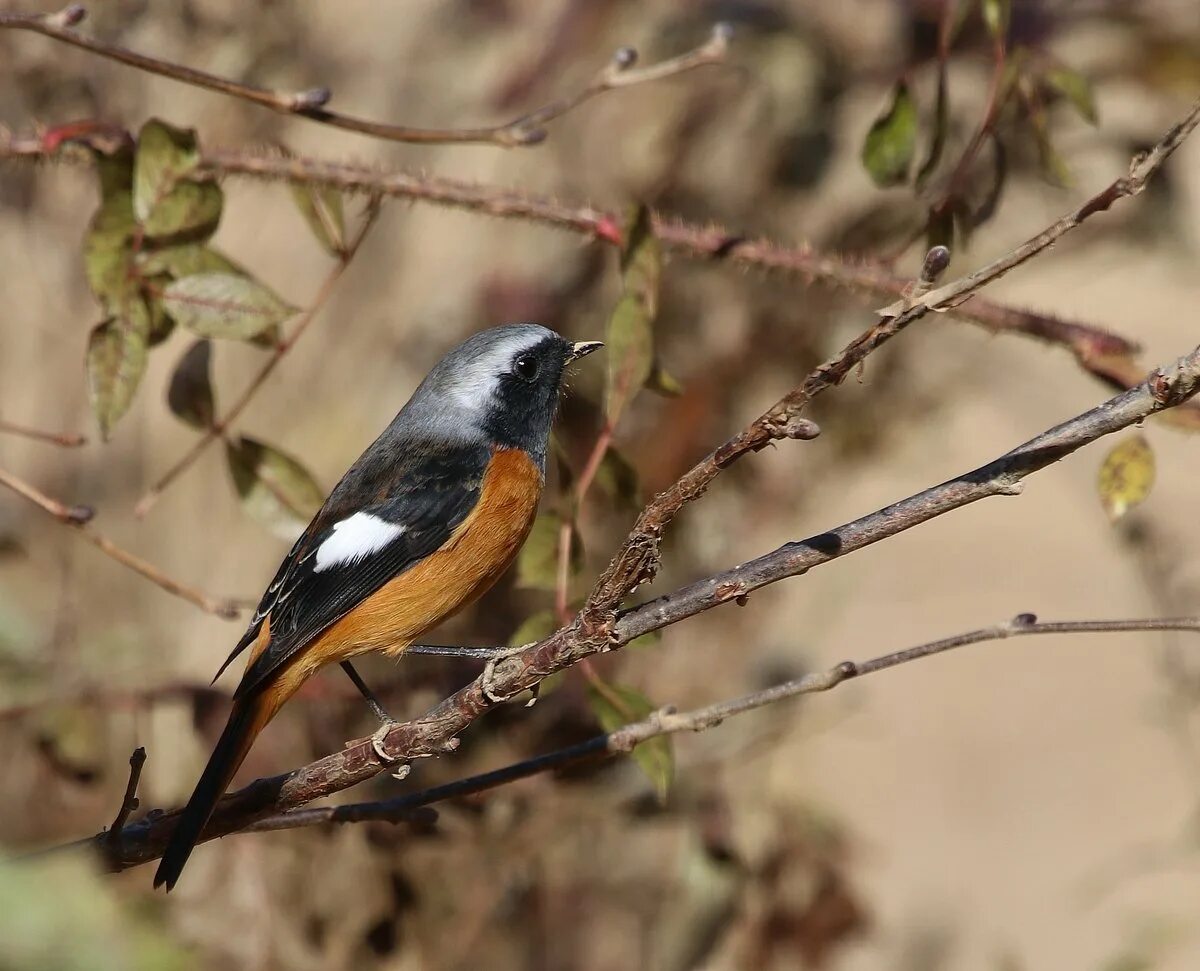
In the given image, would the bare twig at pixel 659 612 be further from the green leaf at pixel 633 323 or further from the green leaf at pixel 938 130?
the green leaf at pixel 938 130

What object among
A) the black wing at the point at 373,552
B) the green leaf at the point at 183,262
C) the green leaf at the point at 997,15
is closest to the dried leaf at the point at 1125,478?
the green leaf at the point at 997,15

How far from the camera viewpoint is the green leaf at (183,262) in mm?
2916

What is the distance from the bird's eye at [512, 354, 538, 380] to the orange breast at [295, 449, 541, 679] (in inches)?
19.0

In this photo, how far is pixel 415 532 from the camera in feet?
10.3

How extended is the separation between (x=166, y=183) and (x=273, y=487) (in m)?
0.69

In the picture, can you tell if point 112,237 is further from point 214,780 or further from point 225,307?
point 214,780

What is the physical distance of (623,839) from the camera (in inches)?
193

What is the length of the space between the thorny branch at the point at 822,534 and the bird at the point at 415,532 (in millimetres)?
833

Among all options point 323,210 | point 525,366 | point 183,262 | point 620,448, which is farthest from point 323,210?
point 620,448

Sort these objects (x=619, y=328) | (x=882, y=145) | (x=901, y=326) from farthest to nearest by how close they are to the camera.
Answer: (x=882, y=145)
(x=619, y=328)
(x=901, y=326)

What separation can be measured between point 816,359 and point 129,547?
2.72m

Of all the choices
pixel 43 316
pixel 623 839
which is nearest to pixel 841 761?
pixel 623 839

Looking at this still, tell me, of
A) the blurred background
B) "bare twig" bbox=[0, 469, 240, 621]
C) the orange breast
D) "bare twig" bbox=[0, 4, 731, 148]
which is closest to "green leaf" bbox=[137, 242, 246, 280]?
"bare twig" bbox=[0, 4, 731, 148]

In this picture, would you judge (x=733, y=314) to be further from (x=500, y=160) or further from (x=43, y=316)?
(x=43, y=316)
